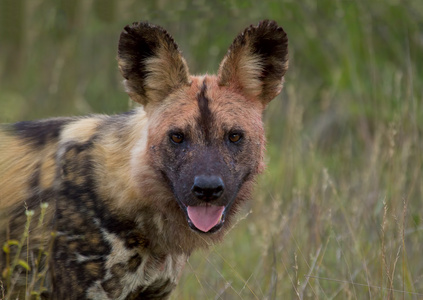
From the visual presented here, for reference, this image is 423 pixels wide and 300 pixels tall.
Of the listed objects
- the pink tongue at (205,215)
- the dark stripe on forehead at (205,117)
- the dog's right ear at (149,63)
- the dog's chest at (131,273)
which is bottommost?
the dog's chest at (131,273)

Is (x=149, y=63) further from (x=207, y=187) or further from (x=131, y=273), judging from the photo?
(x=131, y=273)

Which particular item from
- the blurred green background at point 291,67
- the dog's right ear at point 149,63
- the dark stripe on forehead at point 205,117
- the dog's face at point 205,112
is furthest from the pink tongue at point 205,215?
the blurred green background at point 291,67

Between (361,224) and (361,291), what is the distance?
2.01 ft

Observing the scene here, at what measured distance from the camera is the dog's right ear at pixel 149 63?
357cm

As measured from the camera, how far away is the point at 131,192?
3.55 meters

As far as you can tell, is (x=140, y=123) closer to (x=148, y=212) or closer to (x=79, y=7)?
(x=148, y=212)

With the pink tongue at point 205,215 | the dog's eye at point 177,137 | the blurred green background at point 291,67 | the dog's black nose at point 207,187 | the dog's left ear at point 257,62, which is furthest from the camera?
the blurred green background at point 291,67

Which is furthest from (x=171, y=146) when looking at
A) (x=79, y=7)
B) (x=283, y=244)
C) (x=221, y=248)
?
(x=79, y=7)

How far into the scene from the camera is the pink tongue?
3387mm

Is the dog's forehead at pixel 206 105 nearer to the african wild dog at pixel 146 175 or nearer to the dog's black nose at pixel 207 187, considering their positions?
the african wild dog at pixel 146 175

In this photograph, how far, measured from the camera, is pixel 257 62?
377 cm

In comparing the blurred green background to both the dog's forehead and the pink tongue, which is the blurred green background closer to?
the dog's forehead

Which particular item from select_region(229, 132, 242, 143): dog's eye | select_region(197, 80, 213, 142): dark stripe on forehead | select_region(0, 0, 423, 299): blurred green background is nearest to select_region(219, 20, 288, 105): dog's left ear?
select_region(197, 80, 213, 142): dark stripe on forehead

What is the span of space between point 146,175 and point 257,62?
0.85 metres
